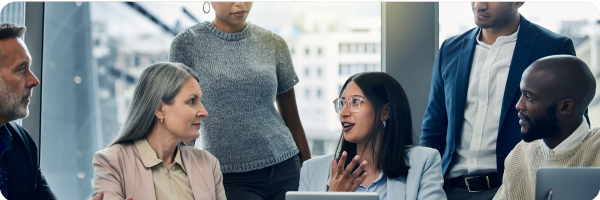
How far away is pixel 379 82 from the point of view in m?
1.77

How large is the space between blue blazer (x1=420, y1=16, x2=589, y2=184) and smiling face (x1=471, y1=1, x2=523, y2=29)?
7 centimetres

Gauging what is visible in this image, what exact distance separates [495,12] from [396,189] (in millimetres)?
904

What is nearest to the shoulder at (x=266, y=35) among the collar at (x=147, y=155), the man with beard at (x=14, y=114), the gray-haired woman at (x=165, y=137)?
the gray-haired woman at (x=165, y=137)

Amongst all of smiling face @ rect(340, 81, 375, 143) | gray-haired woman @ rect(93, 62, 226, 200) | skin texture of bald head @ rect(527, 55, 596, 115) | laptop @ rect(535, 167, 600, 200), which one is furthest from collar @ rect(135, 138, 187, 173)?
skin texture of bald head @ rect(527, 55, 596, 115)

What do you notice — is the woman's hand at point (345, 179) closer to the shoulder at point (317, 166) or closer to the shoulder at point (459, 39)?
the shoulder at point (317, 166)

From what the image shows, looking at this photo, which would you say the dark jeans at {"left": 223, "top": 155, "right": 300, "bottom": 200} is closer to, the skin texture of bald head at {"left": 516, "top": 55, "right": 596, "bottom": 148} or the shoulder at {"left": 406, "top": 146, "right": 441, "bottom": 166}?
the shoulder at {"left": 406, "top": 146, "right": 441, "bottom": 166}

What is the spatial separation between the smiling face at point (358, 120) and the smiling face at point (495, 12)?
2.16 feet

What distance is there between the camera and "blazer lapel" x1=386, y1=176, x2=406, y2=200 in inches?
64.6

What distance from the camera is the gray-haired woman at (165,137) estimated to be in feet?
5.27

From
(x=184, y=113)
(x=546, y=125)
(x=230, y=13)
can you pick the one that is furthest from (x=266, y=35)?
(x=546, y=125)

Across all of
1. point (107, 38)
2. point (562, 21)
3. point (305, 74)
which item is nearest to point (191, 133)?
point (305, 74)

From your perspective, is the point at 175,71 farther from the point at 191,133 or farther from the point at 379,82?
the point at 379,82

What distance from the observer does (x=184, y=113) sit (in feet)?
5.39

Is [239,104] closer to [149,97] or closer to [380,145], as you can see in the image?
[149,97]
